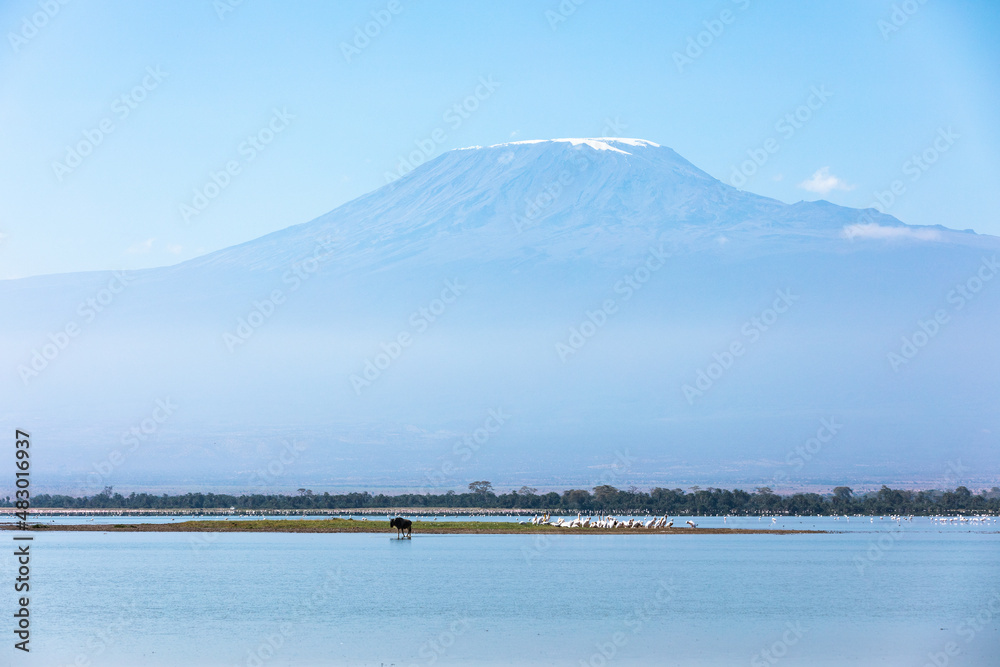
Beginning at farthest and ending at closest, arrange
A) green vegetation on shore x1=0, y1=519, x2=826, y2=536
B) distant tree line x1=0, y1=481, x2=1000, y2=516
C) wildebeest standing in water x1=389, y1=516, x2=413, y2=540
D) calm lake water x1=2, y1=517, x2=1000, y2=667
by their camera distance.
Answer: distant tree line x1=0, y1=481, x2=1000, y2=516 → green vegetation on shore x1=0, y1=519, x2=826, y2=536 → wildebeest standing in water x1=389, y1=516, x2=413, y2=540 → calm lake water x1=2, y1=517, x2=1000, y2=667

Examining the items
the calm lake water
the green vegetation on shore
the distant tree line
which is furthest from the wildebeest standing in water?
the distant tree line

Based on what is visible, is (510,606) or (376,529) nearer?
(510,606)

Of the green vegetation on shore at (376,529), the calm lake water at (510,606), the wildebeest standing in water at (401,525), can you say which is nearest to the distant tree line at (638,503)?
the green vegetation on shore at (376,529)

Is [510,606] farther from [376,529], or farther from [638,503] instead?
[638,503]

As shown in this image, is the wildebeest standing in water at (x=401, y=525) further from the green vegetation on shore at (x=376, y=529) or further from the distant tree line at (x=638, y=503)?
the distant tree line at (x=638, y=503)

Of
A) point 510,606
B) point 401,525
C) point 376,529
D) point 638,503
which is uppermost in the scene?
point 638,503

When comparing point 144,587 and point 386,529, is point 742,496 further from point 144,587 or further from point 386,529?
point 144,587

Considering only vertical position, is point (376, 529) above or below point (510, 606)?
above

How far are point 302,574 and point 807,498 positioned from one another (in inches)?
4469

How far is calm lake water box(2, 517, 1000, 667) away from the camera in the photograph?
3253 cm

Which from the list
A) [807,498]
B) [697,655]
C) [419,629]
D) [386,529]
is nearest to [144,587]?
[419,629]

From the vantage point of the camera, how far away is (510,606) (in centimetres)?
4278

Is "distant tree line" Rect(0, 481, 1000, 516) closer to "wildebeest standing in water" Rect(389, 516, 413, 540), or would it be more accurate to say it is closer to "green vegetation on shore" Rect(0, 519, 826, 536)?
"green vegetation on shore" Rect(0, 519, 826, 536)

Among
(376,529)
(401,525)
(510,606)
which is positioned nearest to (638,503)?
(376,529)
